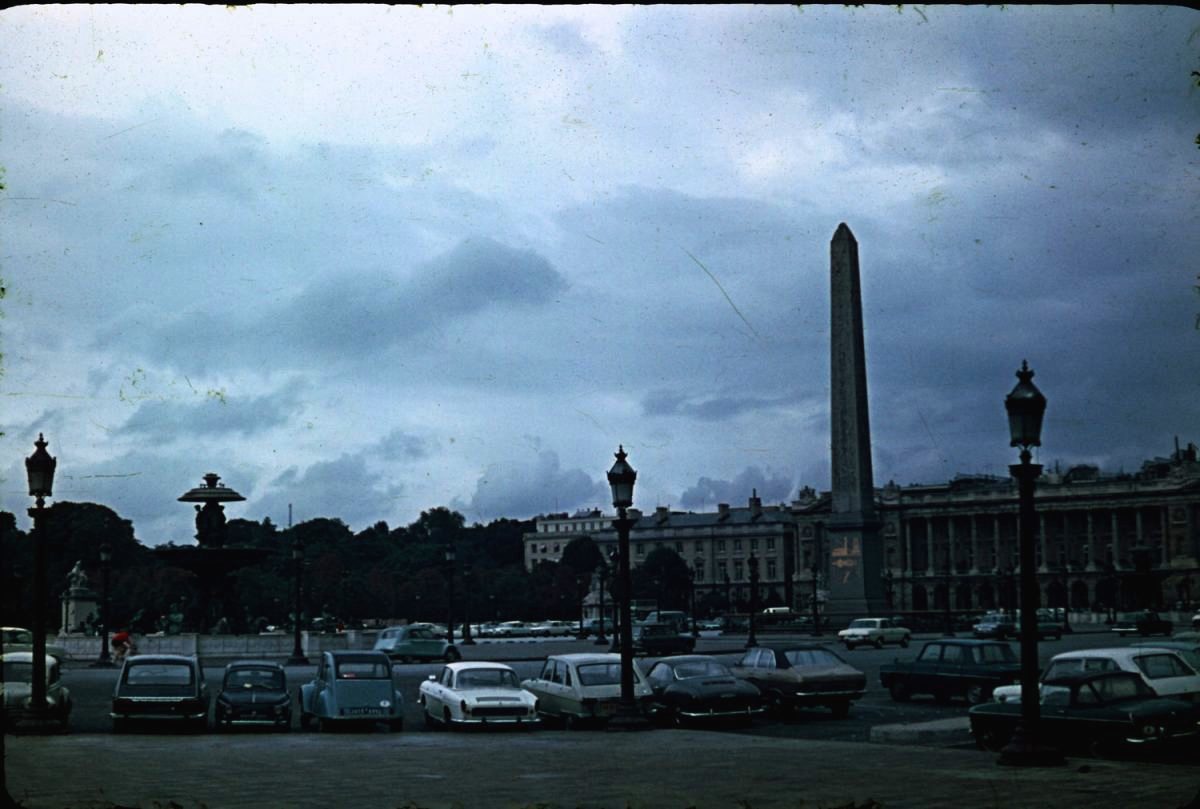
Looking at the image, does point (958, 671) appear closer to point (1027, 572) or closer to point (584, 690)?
point (584, 690)

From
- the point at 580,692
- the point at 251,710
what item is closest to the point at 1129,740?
the point at 580,692

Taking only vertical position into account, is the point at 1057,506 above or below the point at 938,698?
above

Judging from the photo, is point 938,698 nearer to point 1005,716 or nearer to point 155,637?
point 1005,716

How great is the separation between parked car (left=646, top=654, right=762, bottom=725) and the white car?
550cm

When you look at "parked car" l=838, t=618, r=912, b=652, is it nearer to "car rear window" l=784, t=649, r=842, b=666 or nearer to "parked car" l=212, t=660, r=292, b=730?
"car rear window" l=784, t=649, r=842, b=666

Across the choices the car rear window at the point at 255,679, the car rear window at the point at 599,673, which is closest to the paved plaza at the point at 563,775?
the car rear window at the point at 599,673

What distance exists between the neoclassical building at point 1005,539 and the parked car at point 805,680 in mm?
97224

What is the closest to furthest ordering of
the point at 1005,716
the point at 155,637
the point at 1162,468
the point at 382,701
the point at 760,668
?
the point at 1005,716 → the point at 382,701 → the point at 760,668 → the point at 155,637 → the point at 1162,468

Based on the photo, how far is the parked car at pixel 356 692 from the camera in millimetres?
23656

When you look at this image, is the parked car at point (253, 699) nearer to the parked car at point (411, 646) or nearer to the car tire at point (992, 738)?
the car tire at point (992, 738)

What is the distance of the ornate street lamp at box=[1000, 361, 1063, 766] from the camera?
1502 centimetres

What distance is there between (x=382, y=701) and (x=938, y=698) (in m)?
11.4

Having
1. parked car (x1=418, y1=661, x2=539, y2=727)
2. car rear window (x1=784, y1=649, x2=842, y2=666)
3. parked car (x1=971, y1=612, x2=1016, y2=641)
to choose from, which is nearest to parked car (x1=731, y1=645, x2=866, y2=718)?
car rear window (x1=784, y1=649, x2=842, y2=666)

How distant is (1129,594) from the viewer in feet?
400
